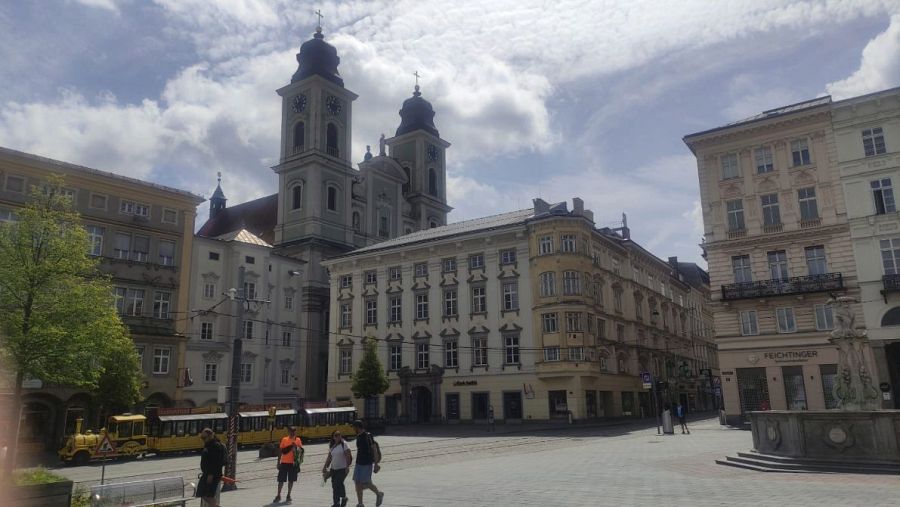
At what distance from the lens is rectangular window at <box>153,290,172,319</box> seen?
146ft

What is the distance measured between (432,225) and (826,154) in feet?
170

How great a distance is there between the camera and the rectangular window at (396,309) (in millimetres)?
56000

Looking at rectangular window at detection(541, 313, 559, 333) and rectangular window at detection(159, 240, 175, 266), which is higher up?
rectangular window at detection(159, 240, 175, 266)

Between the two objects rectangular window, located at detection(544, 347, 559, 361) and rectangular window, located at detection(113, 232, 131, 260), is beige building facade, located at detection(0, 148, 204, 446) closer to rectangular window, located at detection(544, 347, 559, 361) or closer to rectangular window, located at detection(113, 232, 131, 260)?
rectangular window, located at detection(113, 232, 131, 260)

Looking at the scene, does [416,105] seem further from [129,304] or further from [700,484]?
[700,484]

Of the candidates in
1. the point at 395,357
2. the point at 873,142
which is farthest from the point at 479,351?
the point at 873,142

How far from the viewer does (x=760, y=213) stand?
4166cm

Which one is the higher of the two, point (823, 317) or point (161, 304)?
point (161, 304)

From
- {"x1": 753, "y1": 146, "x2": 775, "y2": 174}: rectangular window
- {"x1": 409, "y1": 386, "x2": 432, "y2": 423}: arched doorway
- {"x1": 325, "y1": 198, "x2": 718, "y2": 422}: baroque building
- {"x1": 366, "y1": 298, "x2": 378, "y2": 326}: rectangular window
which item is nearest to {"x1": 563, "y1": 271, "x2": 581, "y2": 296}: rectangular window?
{"x1": 325, "y1": 198, "x2": 718, "y2": 422}: baroque building

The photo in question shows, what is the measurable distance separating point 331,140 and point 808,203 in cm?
4990

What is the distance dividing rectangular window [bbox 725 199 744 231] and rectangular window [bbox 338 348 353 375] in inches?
1270

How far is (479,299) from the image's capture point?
52219 millimetres

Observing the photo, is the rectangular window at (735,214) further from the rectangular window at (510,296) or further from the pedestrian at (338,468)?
the pedestrian at (338,468)

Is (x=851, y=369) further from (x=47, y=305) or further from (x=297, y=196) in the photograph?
(x=297, y=196)
